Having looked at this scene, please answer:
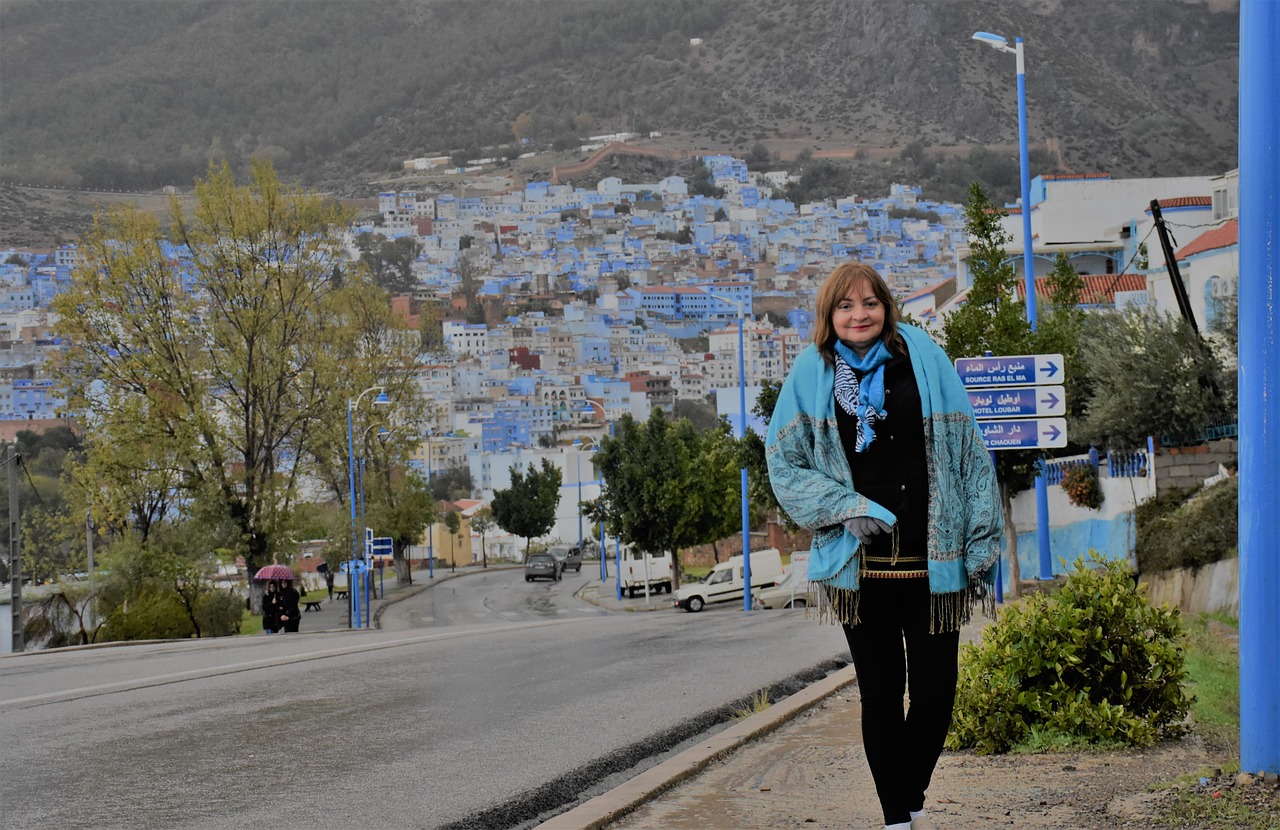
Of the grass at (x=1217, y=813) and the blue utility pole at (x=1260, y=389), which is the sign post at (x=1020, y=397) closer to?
the blue utility pole at (x=1260, y=389)

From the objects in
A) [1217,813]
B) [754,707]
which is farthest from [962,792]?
[754,707]

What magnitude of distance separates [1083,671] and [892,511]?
243cm

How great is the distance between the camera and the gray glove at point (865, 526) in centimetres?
441

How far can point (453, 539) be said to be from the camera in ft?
354

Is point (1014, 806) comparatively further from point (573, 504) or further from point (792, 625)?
point (573, 504)

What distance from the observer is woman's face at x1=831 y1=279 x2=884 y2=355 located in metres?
4.64

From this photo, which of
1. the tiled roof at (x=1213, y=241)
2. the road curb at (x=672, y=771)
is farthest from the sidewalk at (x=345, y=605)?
the road curb at (x=672, y=771)

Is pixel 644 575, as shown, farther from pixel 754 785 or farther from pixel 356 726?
pixel 754 785

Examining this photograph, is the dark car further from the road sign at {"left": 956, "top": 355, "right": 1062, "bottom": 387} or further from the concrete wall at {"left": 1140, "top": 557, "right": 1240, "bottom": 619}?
the road sign at {"left": 956, "top": 355, "right": 1062, "bottom": 387}

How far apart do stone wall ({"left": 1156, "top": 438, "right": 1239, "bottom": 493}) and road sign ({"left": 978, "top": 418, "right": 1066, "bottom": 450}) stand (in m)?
10.8

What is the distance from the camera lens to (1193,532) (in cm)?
1991

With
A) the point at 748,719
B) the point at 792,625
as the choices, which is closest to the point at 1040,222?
the point at 792,625

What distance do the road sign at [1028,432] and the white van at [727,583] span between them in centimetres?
3025

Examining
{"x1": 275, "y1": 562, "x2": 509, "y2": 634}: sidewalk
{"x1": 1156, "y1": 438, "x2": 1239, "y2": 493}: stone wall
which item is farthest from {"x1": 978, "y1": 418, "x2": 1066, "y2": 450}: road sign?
{"x1": 275, "y1": 562, "x2": 509, "y2": 634}: sidewalk
